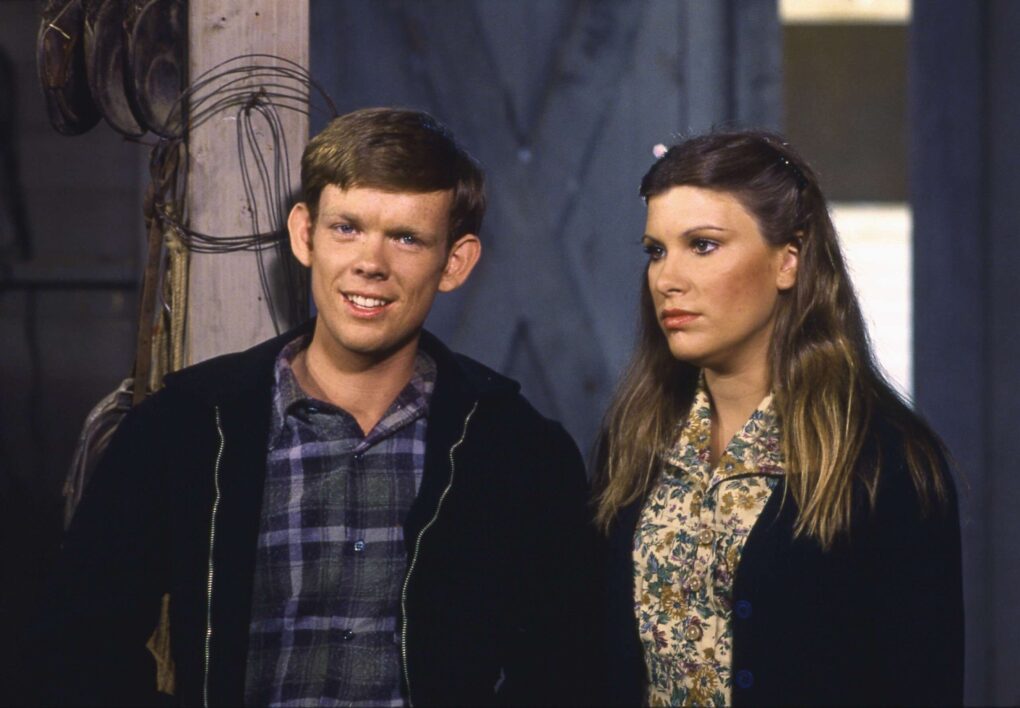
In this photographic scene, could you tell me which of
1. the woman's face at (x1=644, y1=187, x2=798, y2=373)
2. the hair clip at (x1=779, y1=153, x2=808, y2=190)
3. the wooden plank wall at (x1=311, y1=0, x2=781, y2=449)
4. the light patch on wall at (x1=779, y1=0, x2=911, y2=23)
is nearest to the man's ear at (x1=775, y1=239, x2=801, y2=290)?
the woman's face at (x1=644, y1=187, x2=798, y2=373)

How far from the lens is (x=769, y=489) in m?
2.84

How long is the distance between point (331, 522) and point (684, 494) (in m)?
0.71

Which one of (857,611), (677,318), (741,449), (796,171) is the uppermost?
(796,171)

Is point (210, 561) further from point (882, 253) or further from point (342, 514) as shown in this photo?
point (882, 253)

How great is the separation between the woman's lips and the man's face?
47 cm

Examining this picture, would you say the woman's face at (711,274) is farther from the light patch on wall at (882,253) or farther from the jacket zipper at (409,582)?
the light patch on wall at (882,253)

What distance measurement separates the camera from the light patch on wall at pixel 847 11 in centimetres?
967

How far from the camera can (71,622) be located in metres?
2.80

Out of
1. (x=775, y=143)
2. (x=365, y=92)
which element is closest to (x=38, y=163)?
(x=365, y=92)

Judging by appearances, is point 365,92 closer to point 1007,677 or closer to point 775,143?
point 775,143

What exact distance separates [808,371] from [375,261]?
2.88ft

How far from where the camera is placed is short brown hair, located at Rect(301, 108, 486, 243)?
2.89m

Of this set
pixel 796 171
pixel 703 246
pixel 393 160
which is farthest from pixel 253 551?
pixel 796 171

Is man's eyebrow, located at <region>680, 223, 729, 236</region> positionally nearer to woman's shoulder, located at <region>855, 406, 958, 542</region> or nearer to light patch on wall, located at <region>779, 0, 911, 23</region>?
woman's shoulder, located at <region>855, 406, 958, 542</region>
